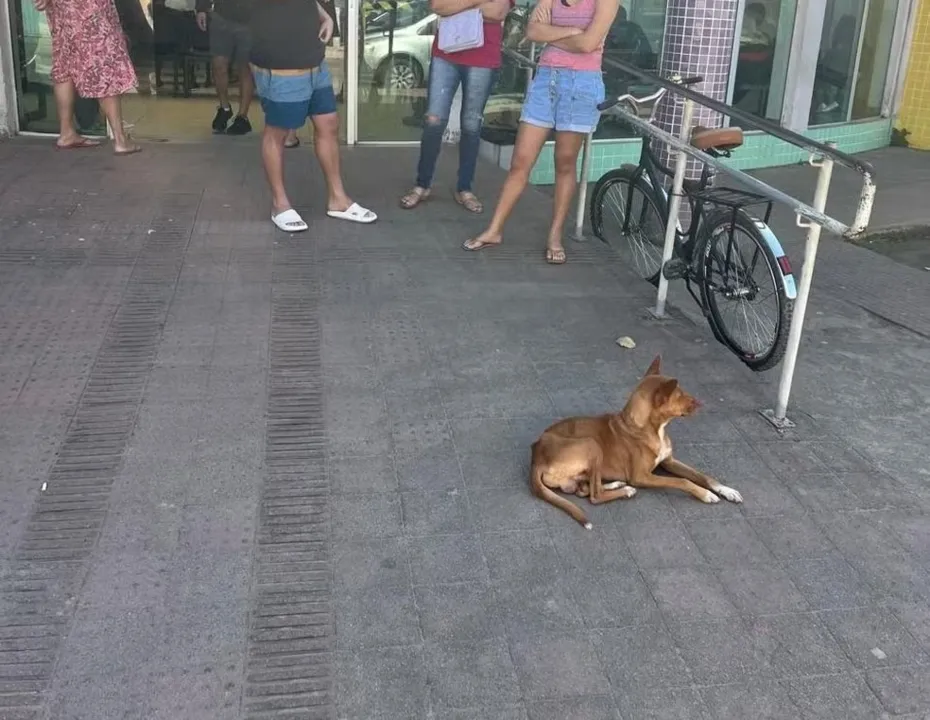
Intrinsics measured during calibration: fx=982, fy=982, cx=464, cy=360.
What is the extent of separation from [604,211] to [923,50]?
687cm

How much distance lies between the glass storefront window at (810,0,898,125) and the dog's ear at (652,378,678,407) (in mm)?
7748

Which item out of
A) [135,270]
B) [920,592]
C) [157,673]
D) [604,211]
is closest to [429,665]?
[157,673]

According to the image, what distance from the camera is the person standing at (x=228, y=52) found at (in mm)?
8633

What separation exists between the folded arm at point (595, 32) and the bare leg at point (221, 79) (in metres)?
4.34

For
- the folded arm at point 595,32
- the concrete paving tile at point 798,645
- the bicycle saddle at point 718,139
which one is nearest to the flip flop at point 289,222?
the folded arm at point 595,32

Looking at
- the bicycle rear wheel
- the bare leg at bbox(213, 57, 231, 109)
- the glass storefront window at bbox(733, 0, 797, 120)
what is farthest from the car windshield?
the bicycle rear wheel

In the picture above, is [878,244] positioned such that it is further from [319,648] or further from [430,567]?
[319,648]

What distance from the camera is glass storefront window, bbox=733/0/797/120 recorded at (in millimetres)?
9391

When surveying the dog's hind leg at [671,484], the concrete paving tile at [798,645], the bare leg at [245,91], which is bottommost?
the concrete paving tile at [798,645]

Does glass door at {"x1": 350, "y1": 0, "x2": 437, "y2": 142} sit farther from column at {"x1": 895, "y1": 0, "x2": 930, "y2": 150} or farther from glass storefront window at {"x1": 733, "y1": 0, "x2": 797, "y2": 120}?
column at {"x1": 895, "y1": 0, "x2": 930, "y2": 150}

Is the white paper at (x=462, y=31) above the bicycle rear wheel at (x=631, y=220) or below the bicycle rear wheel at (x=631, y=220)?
above

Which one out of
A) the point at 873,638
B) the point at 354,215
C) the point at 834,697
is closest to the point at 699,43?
the point at 354,215

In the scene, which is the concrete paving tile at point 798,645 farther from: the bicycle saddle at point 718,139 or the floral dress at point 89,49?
the floral dress at point 89,49

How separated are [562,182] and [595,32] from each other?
2.80ft
